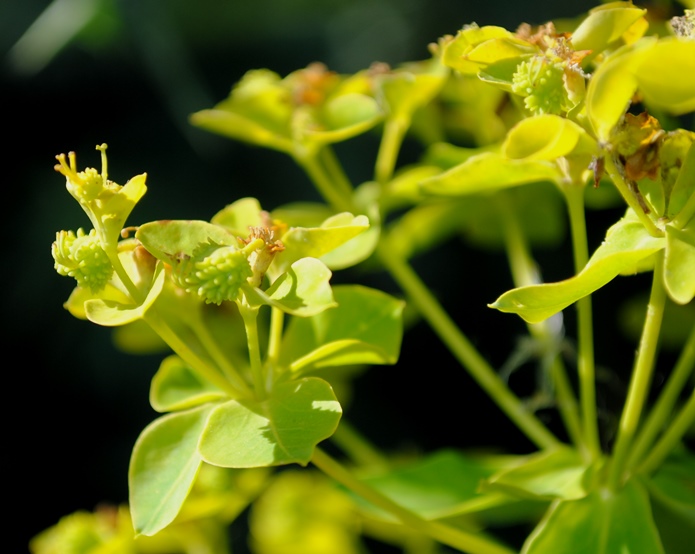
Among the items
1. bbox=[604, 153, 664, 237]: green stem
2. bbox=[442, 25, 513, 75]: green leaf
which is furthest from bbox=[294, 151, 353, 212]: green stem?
Result: bbox=[604, 153, 664, 237]: green stem

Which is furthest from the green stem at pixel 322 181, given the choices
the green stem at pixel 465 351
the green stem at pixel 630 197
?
the green stem at pixel 630 197

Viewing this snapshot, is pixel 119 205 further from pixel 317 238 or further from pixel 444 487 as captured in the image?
pixel 444 487

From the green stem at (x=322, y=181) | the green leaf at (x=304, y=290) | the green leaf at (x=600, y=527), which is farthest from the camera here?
the green stem at (x=322, y=181)

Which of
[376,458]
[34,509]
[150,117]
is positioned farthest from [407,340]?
[34,509]

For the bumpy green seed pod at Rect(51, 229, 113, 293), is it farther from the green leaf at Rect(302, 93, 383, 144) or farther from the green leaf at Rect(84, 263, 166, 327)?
the green leaf at Rect(302, 93, 383, 144)

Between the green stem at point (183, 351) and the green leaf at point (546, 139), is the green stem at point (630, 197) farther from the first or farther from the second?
the green stem at point (183, 351)

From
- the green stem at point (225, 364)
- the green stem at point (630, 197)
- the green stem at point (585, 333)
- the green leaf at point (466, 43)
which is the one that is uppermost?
the green leaf at point (466, 43)
